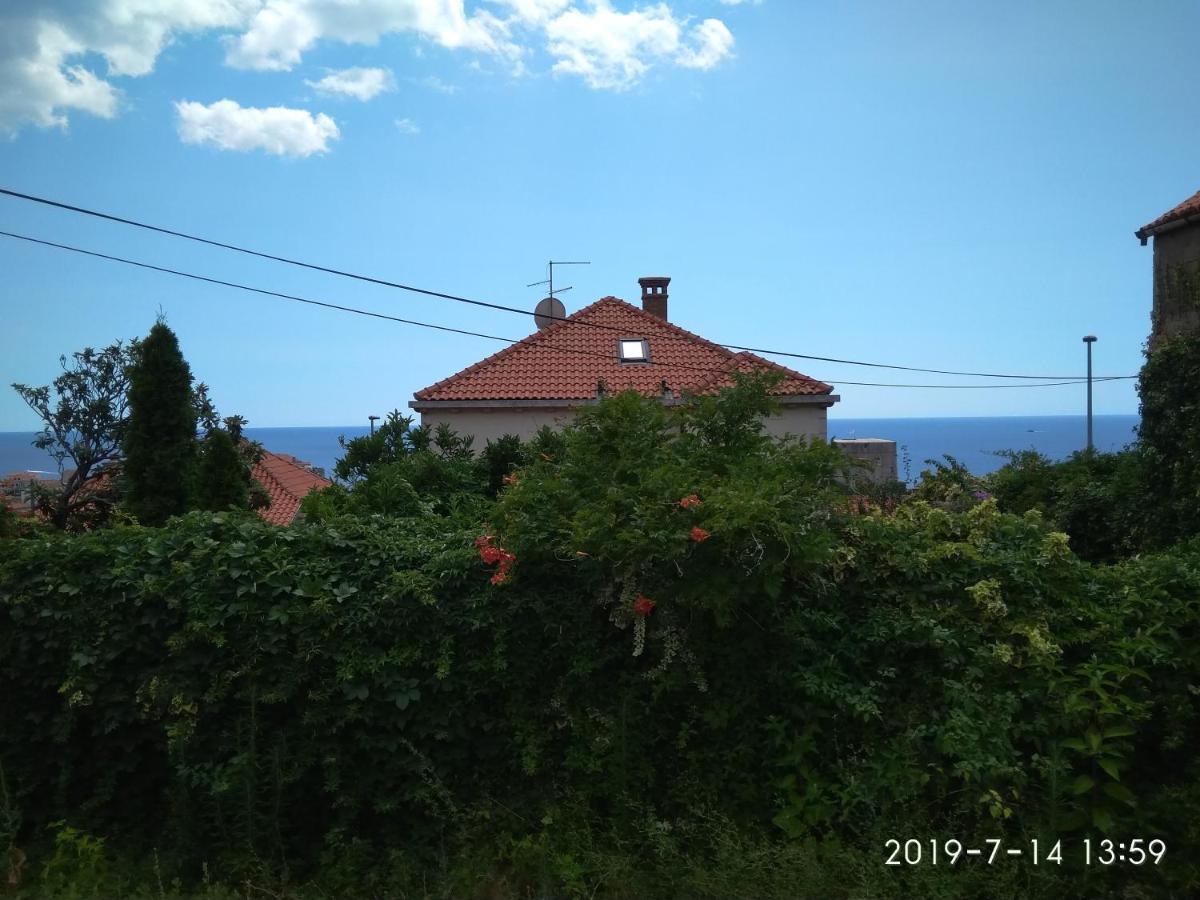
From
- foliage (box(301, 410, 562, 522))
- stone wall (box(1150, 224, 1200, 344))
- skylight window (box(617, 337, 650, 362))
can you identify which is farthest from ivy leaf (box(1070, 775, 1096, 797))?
skylight window (box(617, 337, 650, 362))

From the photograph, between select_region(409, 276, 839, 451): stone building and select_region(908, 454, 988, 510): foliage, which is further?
select_region(409, 276, 839, 451): stone building

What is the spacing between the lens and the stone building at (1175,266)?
1161cm

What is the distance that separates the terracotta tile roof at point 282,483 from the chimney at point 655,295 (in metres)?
9.93

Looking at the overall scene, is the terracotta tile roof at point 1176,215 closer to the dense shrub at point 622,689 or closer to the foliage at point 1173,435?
the foliage at point 1173,435

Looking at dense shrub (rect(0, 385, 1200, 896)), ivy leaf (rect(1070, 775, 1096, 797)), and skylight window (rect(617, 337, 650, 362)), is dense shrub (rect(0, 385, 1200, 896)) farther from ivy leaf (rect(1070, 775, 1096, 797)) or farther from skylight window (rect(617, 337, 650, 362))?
skylight window (rect(617, 337, 650, 362))

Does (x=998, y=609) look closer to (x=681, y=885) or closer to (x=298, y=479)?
(x=681, y=885)

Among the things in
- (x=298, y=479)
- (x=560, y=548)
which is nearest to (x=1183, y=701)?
(x=560, y=548)

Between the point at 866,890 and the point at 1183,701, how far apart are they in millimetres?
1920

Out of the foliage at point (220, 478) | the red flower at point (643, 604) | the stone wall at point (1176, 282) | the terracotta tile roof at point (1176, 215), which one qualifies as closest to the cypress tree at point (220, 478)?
the foliage at point (220, 478)

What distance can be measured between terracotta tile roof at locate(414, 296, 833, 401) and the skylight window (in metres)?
0.13

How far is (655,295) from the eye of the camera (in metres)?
23.3

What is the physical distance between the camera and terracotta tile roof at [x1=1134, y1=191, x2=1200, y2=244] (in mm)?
13734

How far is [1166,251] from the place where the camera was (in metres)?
14.6
